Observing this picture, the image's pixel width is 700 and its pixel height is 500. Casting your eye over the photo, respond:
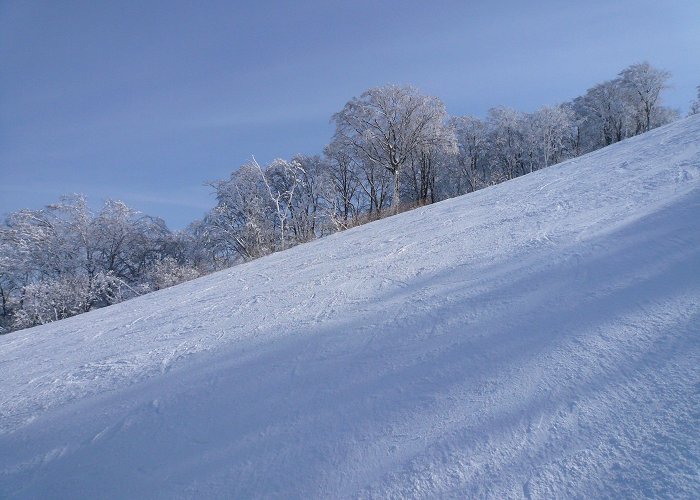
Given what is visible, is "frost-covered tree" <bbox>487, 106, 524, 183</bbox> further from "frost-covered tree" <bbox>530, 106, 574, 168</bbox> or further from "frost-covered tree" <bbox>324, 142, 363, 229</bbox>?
"frost-covered tree" <bbox>324, 142, 363, 229</bbox>

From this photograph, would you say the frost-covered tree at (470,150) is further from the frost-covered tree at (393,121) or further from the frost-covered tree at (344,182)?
the frost-covered tree at (393,121)

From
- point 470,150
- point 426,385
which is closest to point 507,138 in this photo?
point 470,150

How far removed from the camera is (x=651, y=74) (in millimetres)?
→ 28766

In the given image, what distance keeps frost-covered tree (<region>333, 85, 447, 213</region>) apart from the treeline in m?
0.06

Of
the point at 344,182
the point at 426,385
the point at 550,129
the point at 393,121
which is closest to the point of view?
the point at 426,385

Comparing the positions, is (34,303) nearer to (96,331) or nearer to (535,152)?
(96,331)

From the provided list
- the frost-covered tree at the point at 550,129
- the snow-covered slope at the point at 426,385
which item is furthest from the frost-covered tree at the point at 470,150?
the snow-covered slope at the point at 426,385

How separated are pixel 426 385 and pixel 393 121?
21.4 metres

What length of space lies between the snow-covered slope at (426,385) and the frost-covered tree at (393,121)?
59.5 ft

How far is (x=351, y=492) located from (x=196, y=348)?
2552 millimetres

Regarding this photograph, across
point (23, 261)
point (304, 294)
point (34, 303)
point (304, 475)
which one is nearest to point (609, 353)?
point (304, 475)

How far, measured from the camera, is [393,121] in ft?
72.7

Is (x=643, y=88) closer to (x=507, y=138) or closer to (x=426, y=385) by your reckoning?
(x=507, y=138)

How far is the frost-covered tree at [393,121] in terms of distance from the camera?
72.1 ft
